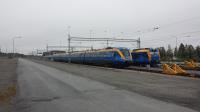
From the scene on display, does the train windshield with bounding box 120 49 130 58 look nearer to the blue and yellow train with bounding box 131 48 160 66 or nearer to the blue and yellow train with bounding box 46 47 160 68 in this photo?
the blue and yellow train with bounding box 46 47 160 68

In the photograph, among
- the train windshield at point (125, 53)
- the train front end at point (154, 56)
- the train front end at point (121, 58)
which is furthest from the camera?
the train front end at point (154, 56)

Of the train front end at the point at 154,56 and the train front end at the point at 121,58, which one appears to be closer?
the train front end at the point at 121,58

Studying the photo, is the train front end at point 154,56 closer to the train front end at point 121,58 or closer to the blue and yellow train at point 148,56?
the blue and yellow train at point 148,56

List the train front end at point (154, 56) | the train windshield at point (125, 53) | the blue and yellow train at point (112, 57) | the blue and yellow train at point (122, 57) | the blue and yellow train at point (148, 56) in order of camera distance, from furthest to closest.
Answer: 1. the train front end at point (154, 56)
2. the blue and yellow train at point (148, 56)
3. the train windshield at point (125, 53)
4. the blue and yellow train at point (122, 57)
5. the blue and yellow train at point (112, 57)

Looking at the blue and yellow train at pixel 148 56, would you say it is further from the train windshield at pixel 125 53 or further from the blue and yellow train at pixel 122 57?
the train windshield at pixel 125 53

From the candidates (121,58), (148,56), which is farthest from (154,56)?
(121,58)

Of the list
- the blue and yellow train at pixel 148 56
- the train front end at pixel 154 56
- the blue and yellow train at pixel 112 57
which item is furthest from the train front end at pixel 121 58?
the train front end at pixel 154 56

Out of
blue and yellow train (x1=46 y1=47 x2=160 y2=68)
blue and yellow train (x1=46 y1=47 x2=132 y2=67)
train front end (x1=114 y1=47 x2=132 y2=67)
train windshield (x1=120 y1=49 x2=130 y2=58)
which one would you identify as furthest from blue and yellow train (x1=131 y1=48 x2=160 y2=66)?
train front end (x1=114 y1=47 x2=132 y2=67)

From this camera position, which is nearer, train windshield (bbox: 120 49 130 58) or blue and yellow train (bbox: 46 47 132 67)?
blue and yellow train (bbox: 46 47 132 67)

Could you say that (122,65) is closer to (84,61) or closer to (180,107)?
(84,61)

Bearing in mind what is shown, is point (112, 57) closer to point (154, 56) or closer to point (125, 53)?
point (125, 53)

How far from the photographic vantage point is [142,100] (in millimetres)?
9477

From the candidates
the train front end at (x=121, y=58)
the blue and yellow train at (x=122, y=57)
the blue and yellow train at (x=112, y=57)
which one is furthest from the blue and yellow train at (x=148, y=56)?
the train front end at (x=121, y=58)

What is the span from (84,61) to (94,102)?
133 ft
